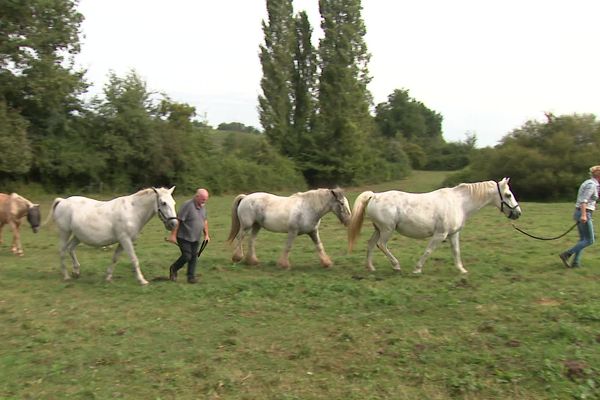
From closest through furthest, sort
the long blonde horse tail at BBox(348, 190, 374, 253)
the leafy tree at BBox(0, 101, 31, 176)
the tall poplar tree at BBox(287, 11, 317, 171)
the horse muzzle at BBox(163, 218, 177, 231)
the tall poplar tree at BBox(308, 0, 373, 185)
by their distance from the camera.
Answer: the horse muzzle at BBox(163, 218, 177, 231), the long blonde horse tail at BBox(348, 190, 374, 253), the leafy tree at BBox(0, 101, 31, 176), the tall poplar tree at BBox(308, 0, 373, 185), the tall poplar tree at BBox(287, 11, 317, 171)

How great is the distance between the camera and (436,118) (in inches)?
3113

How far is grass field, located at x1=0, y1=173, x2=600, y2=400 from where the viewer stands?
191 inches

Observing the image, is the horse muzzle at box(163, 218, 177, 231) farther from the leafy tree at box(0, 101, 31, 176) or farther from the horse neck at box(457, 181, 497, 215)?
the leafy tree at box(0, 101, 31, 176)

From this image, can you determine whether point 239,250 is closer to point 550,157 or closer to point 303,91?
point 550,157

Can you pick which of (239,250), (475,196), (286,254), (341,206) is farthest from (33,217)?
(475,196)

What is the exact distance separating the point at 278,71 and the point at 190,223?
31.7 meters

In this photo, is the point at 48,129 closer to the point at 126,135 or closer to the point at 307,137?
the point at 126,135

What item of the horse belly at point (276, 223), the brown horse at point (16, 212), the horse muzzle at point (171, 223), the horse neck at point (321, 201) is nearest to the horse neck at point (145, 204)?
the horse muzzle at point (171, 223)

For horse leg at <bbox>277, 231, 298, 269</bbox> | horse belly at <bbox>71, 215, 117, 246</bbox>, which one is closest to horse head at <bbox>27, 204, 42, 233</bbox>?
horse belly at <bbox>71, 215, 117, 246</bbox>

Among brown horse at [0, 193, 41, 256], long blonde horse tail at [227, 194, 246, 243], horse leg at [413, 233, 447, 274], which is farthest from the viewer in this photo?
brown horse at [0, 193, 41, 256]

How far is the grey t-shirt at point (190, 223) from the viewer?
8.62 metres

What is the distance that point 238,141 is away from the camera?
49.3m

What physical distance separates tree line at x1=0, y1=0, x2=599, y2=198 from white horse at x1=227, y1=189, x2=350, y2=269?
18149 millimetres

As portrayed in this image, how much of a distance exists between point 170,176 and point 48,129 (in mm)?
7645
